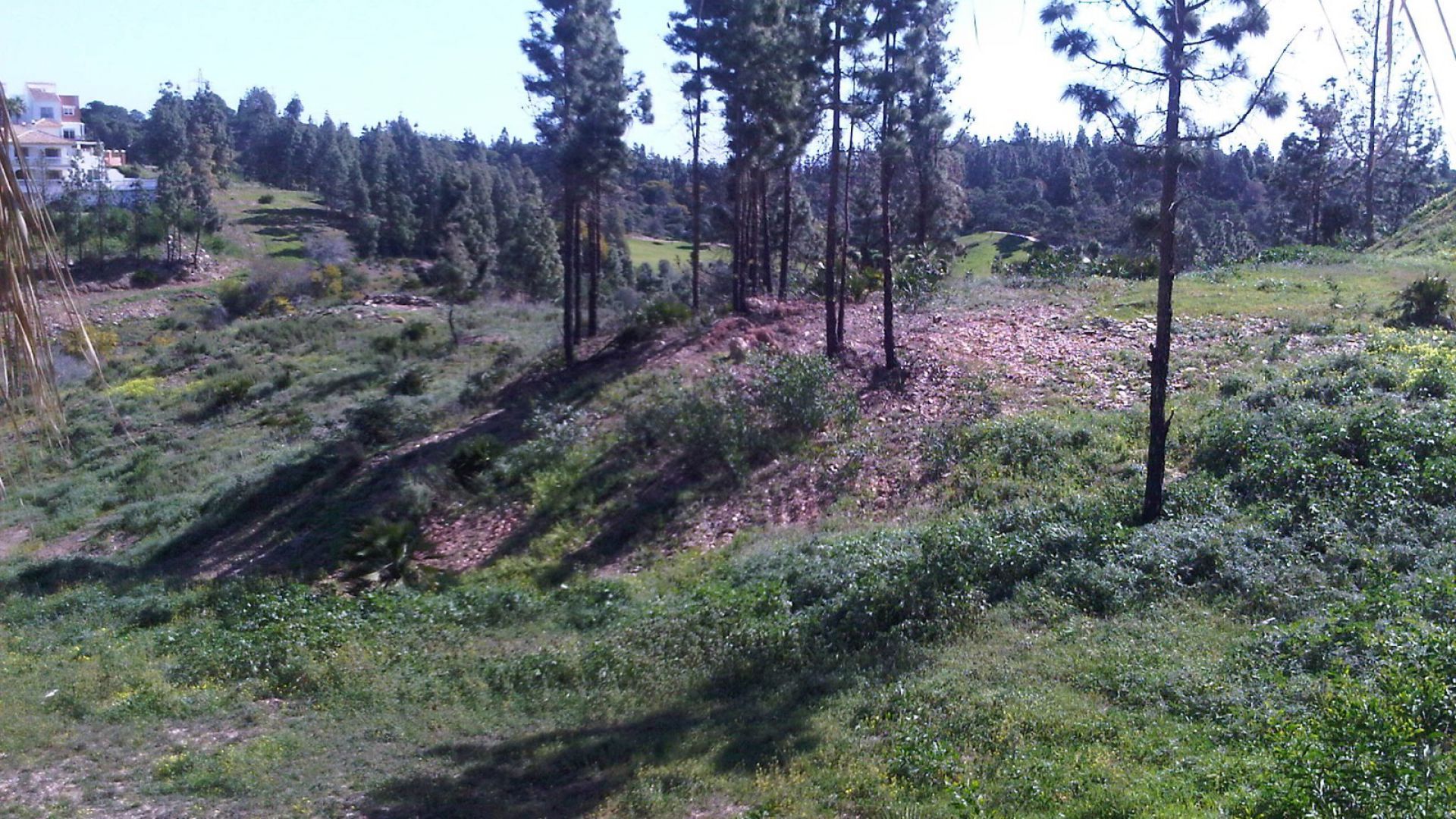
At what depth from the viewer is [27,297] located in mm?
2363

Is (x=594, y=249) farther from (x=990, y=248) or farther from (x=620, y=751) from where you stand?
(x=990, y=248)

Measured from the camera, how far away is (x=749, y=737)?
8.19 m

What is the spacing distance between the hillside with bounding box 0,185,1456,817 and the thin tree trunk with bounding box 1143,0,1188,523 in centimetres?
44

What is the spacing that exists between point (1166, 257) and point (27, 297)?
37.6 feet

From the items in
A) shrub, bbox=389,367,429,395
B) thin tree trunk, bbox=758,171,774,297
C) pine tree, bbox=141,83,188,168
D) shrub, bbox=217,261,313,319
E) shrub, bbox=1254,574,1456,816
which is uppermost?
pine tree, bbox=141,83,188,168

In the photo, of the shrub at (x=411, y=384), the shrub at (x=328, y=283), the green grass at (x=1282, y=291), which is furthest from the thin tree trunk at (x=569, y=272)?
the shrub at (x=328, y=283)

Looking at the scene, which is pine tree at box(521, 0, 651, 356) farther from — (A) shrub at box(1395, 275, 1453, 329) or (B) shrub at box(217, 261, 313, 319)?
(B) shrub at box(217, 261, 313, 319)

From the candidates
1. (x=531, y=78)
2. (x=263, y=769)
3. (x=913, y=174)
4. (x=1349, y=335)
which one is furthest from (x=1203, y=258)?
(x=263, y=769)

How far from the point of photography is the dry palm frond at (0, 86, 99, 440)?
7.49 ft

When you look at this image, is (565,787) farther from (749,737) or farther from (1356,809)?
(1356,809)

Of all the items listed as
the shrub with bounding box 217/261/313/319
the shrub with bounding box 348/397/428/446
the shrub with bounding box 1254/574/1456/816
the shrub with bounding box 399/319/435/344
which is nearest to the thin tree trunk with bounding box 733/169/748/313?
the shrub with bounding box 348/397/428/446

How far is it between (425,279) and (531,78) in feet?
91.7

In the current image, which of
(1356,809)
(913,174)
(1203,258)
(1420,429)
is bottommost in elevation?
(1356,809)

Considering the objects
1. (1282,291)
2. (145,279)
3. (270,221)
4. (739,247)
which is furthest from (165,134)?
(1282,291)
